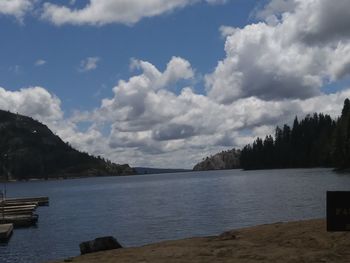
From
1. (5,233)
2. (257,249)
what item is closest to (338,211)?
(257,249)

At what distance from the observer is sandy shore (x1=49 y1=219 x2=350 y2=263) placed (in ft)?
65.0

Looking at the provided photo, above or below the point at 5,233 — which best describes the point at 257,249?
above

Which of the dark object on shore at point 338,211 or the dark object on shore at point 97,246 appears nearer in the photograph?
the dark object on shore at point 338,211

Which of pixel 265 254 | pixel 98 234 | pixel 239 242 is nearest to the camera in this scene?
pixel 265 254

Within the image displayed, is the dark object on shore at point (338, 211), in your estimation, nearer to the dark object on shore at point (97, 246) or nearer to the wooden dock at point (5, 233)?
the dark object on shore at point (97, 246)

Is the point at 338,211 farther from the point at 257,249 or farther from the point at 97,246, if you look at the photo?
the point at 97,246

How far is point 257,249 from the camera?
21859 millimetres

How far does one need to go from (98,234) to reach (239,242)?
3745cm

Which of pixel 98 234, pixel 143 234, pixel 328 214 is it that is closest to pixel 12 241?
pixel 98 234

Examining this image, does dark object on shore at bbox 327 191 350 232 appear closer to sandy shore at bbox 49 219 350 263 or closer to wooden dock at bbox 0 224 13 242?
sandy shore at bbox 49 219 350 263

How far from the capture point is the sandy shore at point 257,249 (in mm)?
19812

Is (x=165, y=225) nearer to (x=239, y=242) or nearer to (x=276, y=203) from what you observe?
(x=276, y=203)

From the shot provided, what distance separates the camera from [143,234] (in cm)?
5428

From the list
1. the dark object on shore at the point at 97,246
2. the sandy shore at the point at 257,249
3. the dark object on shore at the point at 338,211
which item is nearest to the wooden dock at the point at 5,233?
the dark object on shore at the point at 97,246
